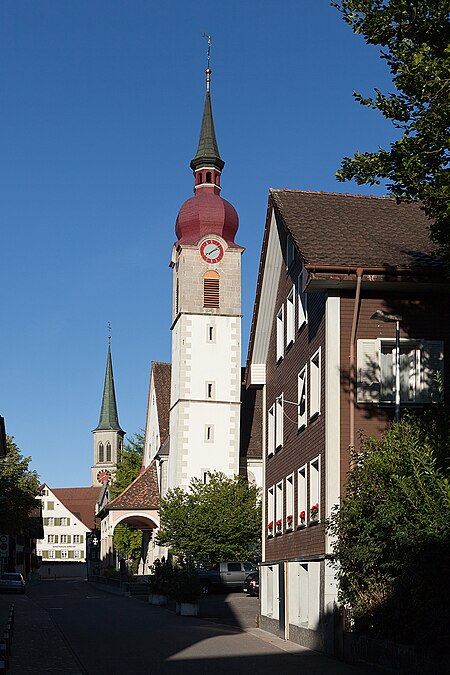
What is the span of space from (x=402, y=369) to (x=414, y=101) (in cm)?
885

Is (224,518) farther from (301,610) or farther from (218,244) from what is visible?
(301,610)

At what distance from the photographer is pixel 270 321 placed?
1223 inches

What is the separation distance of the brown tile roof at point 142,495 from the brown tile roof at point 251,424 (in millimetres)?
6985

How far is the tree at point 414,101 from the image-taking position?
47.6 ft

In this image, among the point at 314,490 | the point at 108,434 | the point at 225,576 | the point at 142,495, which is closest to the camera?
the point at 314,490

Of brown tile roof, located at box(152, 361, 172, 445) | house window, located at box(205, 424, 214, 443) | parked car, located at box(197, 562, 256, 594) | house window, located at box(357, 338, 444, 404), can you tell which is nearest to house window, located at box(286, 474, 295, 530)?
house window, located at box(357, 338, 444, 404)

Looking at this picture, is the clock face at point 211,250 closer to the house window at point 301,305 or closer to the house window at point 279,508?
the house window at point 279,508

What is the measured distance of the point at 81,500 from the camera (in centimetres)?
18162

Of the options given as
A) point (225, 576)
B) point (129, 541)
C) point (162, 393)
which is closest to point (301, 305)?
point (225, 576)

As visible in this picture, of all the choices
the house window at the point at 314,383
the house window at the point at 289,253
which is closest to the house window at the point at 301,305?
the house window at the point at 289,253

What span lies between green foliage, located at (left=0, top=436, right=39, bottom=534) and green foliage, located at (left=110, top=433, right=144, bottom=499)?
19348 millimetres

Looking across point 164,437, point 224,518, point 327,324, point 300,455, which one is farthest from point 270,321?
point 164,437

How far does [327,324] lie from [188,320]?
4025 cm

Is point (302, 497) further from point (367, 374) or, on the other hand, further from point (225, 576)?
point (225, 576)
